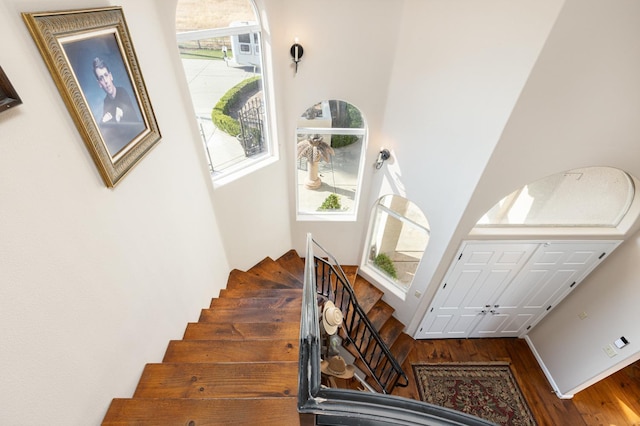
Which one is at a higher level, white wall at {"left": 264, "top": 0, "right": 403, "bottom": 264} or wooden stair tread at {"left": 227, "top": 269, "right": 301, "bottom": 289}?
white wall at {"left": 264, "top": 0, "right": 403, "bottom": 264}

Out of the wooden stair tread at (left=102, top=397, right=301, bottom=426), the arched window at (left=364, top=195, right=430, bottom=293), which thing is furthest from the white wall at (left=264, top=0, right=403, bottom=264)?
the wooden stair tread at (left=102, top=397, right=301, bottom=426)

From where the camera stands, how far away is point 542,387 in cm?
441

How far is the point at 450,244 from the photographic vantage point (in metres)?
3.50

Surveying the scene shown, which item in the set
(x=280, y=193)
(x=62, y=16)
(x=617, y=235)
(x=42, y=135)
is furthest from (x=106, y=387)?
(x=617, y=235)

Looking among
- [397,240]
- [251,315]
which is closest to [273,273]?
[251,315]

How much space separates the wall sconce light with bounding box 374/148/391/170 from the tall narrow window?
28cm

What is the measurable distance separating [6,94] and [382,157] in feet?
11.8

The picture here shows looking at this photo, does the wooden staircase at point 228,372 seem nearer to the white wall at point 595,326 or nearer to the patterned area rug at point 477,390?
the patterned area rug at point 477,390

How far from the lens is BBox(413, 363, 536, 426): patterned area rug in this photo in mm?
4117

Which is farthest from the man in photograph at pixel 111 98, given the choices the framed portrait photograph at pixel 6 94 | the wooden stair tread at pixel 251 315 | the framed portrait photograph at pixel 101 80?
the wooden stair tread at pixel 251 315

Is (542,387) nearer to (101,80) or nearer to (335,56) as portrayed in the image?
(335,56)

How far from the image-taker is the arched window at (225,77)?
8.46ft

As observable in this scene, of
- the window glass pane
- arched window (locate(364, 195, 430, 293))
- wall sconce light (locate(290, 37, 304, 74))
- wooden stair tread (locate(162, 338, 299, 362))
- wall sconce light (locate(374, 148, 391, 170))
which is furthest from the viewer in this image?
arched window (locate(364, 195, 430, 293))

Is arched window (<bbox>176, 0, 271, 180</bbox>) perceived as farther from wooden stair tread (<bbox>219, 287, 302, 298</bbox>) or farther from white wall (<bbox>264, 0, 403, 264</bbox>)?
wooden stair tread (<bbox>219, 287, 302, 298</bbox>)
